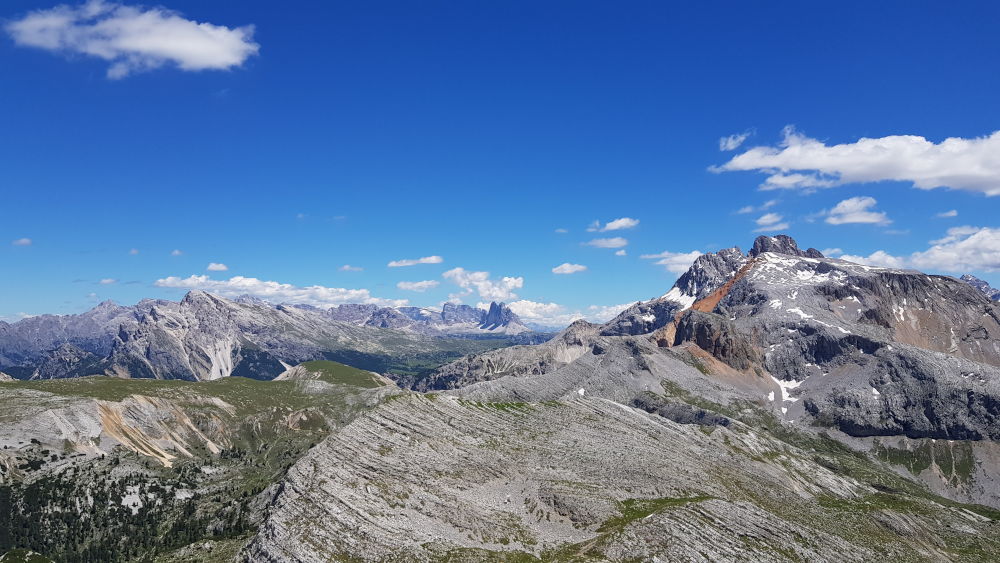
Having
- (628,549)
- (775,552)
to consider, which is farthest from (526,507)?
(775,552)

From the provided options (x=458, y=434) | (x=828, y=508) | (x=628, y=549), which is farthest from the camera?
(x=828, y=508)

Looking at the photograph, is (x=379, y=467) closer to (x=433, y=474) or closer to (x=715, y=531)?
(x=433, y=474)

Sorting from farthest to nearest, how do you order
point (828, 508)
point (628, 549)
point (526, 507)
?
point (828, 508) → point (526, 507) → point (628, 549)

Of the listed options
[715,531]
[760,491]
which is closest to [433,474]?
[715,531]

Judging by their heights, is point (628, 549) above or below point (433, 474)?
below

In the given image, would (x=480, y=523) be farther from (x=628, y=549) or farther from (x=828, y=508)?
(x=828, y=508)

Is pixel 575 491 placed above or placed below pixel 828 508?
above

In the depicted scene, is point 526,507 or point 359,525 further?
point 526,507

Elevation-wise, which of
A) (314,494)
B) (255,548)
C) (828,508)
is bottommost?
(828,508)

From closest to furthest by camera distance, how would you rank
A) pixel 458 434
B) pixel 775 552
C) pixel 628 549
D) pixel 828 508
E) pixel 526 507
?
pixel 628 549 < pixel 775 552 < pixel 526 507 < pixel 458 434 < pixel 828 508

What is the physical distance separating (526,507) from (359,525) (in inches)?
1445

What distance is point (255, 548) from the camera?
118 m

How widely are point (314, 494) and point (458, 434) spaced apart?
49.3 m

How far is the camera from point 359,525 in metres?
120
